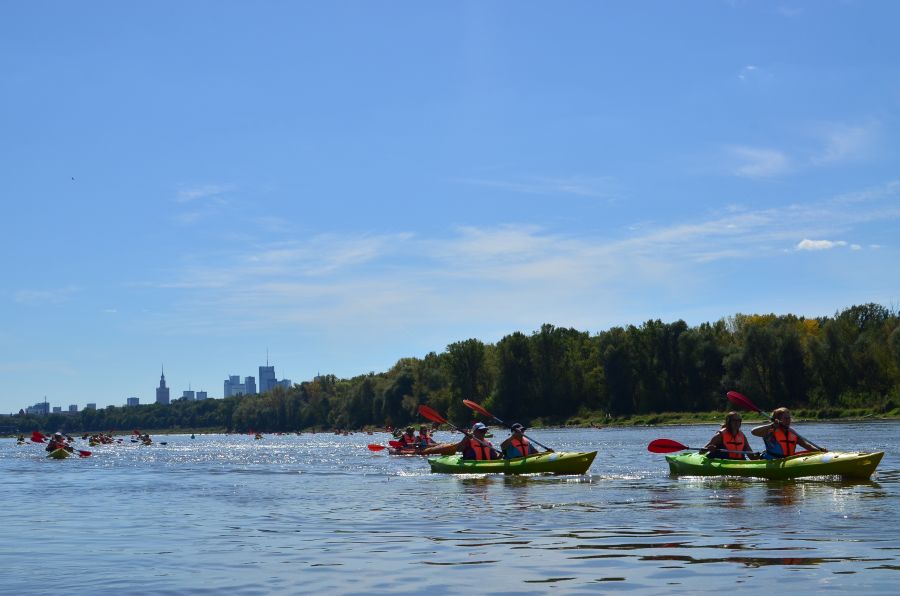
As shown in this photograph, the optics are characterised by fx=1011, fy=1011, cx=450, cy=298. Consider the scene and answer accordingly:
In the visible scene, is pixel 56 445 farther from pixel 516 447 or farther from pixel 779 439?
pixel 779 439

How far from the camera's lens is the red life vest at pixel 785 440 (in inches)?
861

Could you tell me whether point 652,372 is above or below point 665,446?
above

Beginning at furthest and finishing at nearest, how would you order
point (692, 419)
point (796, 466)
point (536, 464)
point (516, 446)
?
point (692, 419), point (516, 446), point (536, 464), point (796, 466)

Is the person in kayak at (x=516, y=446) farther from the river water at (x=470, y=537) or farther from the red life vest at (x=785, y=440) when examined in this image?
the red life vest at (x=785, y=440)

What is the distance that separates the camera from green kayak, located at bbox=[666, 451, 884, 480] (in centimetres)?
2036

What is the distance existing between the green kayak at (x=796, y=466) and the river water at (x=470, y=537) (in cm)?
30

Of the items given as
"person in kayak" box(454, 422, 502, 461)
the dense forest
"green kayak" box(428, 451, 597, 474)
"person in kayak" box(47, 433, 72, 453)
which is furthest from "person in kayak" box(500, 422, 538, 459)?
the dense forest

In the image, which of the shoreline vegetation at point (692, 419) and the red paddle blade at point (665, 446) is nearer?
the red paddle blade at point (665, 446)

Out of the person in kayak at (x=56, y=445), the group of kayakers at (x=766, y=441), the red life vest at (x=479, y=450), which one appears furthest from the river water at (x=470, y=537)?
the person in kayak at (x=56, y=445)

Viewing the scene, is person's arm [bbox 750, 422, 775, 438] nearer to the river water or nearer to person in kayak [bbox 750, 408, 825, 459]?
person in kayak [bbox 750, 408, 825, 459]

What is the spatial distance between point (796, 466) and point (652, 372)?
72266 millimetres

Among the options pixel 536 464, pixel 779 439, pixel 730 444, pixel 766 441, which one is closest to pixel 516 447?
pixel 536 464

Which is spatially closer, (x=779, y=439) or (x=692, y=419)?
(x=779, y=439)

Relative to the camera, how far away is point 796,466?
20.8m
